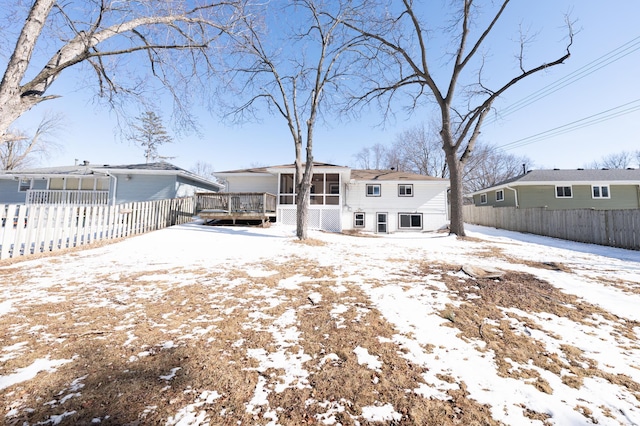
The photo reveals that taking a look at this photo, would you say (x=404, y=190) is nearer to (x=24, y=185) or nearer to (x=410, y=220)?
(x=410, y=220)

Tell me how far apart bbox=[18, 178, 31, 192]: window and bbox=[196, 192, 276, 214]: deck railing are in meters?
16.9

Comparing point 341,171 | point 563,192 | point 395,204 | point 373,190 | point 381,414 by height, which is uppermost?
point 341,171

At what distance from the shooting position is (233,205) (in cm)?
1334

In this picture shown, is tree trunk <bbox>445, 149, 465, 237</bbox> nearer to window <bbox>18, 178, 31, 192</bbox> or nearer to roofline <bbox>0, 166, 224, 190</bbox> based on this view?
roofline <bbox>0, 166, 224, 190</bbox>

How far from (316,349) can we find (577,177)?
27613 millimetres

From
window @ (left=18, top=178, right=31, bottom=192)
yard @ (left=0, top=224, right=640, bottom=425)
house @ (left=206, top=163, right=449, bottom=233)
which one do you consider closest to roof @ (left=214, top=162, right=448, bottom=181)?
house @ (left=206, top=163, right=449, bottom=233)

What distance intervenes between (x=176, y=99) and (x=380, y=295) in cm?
857

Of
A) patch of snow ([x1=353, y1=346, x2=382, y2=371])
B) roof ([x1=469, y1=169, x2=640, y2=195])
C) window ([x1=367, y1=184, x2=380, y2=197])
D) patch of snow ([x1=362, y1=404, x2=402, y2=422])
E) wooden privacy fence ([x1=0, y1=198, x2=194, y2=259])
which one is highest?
roof ([x1=469, y1=169, x2=640, y2=195])

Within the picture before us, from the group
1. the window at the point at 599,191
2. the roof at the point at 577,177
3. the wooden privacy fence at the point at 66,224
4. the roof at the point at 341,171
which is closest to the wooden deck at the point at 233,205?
the wooden privacy fence at the point at 66,224

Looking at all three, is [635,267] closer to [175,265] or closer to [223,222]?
[175,265]

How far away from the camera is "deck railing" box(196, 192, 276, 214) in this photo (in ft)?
43.7

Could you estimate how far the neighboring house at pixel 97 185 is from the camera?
1673cm

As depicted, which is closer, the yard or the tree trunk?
the yard

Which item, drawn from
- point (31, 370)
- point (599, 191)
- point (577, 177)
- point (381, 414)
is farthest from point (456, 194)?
point (599, 191)
